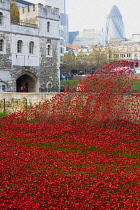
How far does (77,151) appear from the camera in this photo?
12.9 meters

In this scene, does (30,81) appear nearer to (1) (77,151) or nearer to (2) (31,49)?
(2) (31,49)

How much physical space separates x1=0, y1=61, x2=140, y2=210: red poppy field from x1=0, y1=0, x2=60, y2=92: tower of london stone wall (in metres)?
14.5

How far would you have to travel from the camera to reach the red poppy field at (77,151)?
833 cm

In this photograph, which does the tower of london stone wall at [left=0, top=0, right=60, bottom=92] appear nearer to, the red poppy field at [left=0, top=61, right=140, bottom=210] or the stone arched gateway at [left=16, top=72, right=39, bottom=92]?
the stone arched gateway at [left=16, top=72, right=39, bottom=92]

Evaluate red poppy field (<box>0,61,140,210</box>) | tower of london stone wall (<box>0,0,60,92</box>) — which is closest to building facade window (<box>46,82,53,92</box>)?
tower of london stone wall (<box>0,0,60,92</box>)

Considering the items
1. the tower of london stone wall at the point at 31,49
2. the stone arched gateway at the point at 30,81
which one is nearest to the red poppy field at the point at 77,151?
the tower of london stone wall at the point at 31,49

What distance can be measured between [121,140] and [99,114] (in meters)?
2.43

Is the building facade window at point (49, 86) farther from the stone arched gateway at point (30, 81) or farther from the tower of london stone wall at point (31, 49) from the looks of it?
the stone arched gateway at point (30, 81)

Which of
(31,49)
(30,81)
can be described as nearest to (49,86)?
(30,81)

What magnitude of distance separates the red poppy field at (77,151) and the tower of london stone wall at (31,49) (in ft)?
47.7

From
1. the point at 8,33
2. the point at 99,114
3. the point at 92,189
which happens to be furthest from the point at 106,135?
the point at 8,33

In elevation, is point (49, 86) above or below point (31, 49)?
below

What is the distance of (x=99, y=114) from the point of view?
16.7m

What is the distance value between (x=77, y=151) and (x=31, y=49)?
24.5 meters
